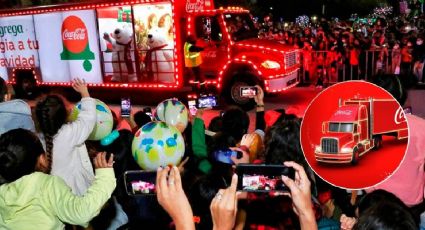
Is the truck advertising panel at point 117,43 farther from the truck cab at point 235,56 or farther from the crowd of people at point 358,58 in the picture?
the crowd of people at point 358,58

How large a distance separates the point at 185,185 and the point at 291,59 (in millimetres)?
8744

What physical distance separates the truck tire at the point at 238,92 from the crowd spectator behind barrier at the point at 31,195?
8.97 m

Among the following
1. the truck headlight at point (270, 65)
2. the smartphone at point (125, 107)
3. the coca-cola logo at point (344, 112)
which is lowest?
the truck headlight at point (270, 65)

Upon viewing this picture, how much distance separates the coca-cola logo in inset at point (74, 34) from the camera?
13.1 metres

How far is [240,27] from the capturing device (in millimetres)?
11703

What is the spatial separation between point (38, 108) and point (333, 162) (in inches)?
81.1

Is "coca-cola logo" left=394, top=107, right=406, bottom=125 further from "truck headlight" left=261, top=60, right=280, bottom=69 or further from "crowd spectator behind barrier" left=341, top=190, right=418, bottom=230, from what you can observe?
"truck headlight" left=261, top=60, right=280, bottom=69

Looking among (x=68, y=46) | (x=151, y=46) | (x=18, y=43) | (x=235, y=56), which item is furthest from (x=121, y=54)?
(x=18, y=43)

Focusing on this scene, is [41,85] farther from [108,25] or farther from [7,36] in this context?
[108,25]

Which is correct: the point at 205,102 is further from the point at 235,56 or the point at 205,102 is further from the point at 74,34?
the point at 74,34

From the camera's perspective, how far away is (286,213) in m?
2.69

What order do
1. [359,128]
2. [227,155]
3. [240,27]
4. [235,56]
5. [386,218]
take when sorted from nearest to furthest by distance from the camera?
1. [386,218]
2. [359,128]
3. [227,155]
4. [235,56]
5. [240,27]

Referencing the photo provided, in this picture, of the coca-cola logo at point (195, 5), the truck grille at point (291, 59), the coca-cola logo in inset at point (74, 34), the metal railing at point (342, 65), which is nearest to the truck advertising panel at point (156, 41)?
the coca-cola logo at point (195, 5)

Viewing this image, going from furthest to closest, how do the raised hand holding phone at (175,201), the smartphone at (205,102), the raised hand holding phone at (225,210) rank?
1. the smartphone at (205,102)
2. the raised hand holding phone at (175,201)
3. the raised hand holding phone at (225,210)
